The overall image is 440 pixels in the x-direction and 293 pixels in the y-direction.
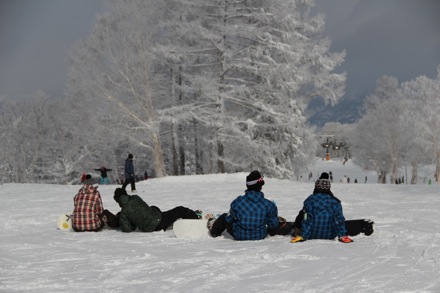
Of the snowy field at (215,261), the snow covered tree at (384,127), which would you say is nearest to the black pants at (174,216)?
the snowy field at (215,261)

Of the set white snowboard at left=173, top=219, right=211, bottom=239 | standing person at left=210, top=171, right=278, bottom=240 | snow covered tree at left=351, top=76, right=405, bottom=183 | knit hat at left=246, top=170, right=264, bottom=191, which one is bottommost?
white snowboard at left=173, top=219, right=211, bottom=239

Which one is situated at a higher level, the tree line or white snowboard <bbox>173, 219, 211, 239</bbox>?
the tree line

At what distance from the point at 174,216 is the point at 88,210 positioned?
1.56 meters

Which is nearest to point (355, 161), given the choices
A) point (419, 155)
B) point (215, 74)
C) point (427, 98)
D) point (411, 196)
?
point (419, 155)

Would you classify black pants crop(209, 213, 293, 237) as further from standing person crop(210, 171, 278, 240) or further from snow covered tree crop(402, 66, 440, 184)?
snow covered tree crop(402, 66, 440, 184)

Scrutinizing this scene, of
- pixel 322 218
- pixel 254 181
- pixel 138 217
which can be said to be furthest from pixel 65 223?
pixel 322 218

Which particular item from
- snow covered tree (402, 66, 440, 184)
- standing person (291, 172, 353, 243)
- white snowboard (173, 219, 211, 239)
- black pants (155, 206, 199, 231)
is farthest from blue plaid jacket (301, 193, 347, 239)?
snow covered tree (402, 66, 440, 184)

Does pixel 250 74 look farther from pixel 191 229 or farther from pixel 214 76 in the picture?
pixel 191 229

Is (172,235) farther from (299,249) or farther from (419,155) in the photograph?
(419,155)

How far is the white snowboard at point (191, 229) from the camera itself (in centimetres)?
728

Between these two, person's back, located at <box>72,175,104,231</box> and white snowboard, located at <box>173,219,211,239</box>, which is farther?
person's back, located at <box>72,175,104,231</box>

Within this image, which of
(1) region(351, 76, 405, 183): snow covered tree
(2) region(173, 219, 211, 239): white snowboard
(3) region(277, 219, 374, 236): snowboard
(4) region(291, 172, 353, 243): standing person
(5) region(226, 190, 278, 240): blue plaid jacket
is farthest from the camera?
(1) region(351, 76, 405, 183): snow covered tree

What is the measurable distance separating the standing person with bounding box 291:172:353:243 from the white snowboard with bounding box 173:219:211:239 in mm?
1605

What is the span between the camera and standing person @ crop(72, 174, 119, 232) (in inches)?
314
